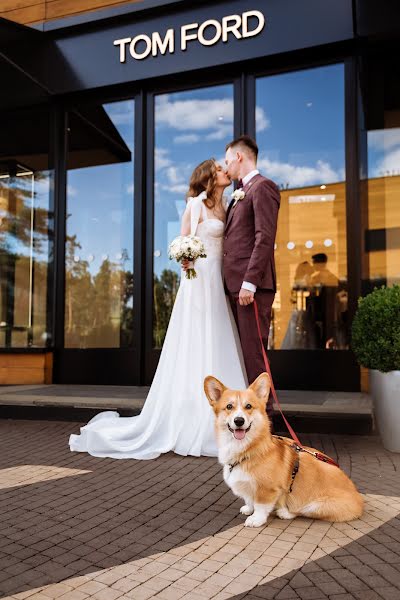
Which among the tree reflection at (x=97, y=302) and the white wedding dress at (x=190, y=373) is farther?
the tree reflection at (x=97, y=302)

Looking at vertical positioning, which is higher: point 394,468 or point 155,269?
point 155,269

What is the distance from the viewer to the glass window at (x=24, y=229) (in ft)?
27.2

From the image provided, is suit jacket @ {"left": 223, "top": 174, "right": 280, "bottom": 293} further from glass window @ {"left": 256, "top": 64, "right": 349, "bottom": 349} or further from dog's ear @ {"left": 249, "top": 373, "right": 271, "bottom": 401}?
glass window @ {"left": 256, "top": 64, "right": 349, "bottom": 349}

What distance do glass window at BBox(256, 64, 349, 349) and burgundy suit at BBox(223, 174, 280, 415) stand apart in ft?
9.52

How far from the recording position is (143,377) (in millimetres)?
7371

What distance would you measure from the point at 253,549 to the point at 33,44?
25.0ft

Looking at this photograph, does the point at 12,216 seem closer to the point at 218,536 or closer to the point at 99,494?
the point at 99,494

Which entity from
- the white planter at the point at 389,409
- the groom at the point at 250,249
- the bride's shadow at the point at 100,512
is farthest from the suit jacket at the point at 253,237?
the bride's shadow at the point at 100,512

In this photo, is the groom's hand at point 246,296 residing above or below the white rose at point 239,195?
below

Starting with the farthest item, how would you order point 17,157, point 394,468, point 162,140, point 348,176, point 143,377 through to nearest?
point 17,157 < point 162,140 < point 143,377 < point 348,176 < point 394,468

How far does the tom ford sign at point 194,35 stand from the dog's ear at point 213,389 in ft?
17.6

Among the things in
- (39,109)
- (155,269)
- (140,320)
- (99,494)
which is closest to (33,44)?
(39,109)

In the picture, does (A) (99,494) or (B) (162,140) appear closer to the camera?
(A) (99,494)

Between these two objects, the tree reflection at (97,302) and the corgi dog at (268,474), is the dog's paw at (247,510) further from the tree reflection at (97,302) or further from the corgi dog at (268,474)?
the tree reflection at (97,302)
